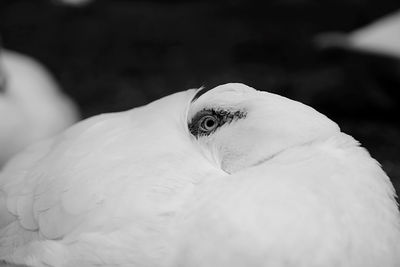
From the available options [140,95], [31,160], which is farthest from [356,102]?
[31,160]

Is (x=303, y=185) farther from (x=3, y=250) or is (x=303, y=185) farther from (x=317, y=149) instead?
(x=3, y=250)

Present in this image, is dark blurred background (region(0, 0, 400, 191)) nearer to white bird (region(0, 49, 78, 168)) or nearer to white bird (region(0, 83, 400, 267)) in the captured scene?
white bird (region(0, 49, 78, 168))

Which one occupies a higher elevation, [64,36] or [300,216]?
[300,216]

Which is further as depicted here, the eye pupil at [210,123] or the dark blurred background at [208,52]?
the dark blurred background at [208,52]

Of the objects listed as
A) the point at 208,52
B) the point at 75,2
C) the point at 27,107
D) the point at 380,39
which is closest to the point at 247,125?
the point at 27,107

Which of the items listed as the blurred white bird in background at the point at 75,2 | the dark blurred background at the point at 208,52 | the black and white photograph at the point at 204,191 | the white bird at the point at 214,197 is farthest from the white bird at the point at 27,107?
the white bird at the point at 214,197

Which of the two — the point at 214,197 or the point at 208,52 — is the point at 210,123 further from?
the point at 208,52

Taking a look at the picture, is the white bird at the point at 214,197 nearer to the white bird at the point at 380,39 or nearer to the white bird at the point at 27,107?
the white bird at the point at 27,107

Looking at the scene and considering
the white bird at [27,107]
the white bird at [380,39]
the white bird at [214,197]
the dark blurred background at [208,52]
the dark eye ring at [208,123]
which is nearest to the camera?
the white bird at [214,197]
